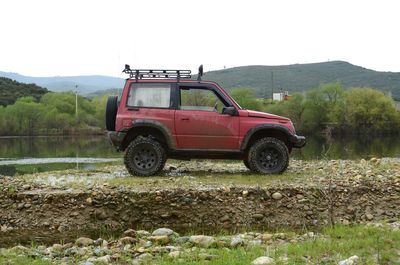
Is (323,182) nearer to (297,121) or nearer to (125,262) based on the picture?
(125,262)

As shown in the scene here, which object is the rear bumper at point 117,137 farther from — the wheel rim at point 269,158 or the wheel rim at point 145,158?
the wheel rim at point 269,158

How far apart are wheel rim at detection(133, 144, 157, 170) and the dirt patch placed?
1267 millimetres

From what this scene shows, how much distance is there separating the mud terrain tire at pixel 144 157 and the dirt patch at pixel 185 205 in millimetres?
1194

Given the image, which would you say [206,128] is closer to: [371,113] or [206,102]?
[206,102]

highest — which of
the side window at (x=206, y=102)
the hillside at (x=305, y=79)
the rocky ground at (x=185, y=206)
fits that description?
the hillside at (x=305, y=79)

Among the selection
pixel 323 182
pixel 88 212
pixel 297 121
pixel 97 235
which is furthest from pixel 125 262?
pixel 297 121

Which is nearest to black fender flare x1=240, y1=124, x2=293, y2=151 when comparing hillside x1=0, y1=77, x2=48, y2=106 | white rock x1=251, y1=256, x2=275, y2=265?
white rock x1=251, y1=256, x2=275, y2=265

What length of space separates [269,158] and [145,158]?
2975 millimetres

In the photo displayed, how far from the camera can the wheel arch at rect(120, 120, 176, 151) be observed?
416 inches

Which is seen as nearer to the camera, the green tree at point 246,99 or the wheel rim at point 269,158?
the wheel rim at point 269,158

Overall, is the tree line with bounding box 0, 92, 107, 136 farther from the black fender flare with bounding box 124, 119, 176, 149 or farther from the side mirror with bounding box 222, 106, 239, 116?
the side mirror with bounding box 222, 106, 239, 116

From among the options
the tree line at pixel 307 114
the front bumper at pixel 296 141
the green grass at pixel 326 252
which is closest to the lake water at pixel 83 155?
the front bumper at pixel 296 141

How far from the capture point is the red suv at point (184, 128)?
10.6m

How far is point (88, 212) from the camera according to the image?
849cm
